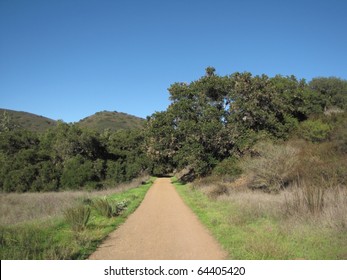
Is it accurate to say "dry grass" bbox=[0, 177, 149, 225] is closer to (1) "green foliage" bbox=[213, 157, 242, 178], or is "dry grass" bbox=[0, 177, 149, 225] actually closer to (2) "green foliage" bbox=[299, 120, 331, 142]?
(1) "green foliage" bbox=[213, 157, 242, 178]

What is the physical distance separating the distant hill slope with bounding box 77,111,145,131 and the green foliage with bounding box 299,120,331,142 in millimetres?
104084

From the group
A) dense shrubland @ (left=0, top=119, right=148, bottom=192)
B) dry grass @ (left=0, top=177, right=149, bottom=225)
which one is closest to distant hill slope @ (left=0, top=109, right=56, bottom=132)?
dense shrubland @ (left=0, top=119, right=148, bottom=192)

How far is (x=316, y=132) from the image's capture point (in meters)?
34.2

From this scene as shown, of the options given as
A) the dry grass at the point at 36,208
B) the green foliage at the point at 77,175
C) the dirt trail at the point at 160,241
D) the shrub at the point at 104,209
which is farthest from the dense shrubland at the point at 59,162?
the dirt trail at the point at 160,241

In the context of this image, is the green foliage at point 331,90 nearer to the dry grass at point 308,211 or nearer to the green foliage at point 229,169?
the green foliage at point 229,169

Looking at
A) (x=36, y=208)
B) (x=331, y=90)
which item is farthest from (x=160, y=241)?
(x=331, y=90)

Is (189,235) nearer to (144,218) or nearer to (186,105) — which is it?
(144,218)

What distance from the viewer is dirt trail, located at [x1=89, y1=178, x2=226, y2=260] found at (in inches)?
313

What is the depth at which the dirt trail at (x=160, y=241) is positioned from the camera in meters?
7.95

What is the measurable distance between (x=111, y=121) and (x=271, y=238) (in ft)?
476

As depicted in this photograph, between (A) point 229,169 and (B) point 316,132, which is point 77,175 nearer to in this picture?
(A) point 229,169

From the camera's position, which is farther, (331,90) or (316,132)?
(331,90)

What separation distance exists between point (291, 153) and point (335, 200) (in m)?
8.66

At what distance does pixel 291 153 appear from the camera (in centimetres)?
1941
